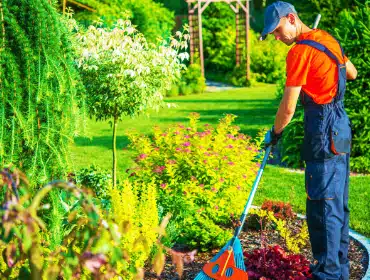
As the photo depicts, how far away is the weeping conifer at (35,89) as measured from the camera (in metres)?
4.23

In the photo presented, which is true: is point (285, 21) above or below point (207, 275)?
above

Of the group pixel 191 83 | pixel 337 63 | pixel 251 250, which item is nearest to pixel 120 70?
pixel 251 250

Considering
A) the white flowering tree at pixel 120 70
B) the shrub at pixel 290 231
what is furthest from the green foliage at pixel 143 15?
the shrub at pixel 290 231

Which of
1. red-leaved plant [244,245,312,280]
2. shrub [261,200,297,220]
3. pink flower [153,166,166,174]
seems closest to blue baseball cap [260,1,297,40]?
red-leaved plant [244,245,312,280]

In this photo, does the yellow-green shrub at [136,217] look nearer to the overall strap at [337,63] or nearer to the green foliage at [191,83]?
the overall strap at [337,63]

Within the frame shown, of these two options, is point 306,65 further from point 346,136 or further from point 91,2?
point 91,2

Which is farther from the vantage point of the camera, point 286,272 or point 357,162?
point 357,162

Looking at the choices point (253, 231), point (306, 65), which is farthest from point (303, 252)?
point (306, 65)

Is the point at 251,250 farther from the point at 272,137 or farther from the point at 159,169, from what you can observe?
the point at 272,137

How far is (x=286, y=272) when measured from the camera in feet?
15.2

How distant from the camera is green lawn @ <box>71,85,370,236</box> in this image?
750 cm

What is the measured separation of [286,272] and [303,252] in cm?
86

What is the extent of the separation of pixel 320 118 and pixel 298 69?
37 cm

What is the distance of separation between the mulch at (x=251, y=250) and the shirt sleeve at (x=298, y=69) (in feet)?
5.65
